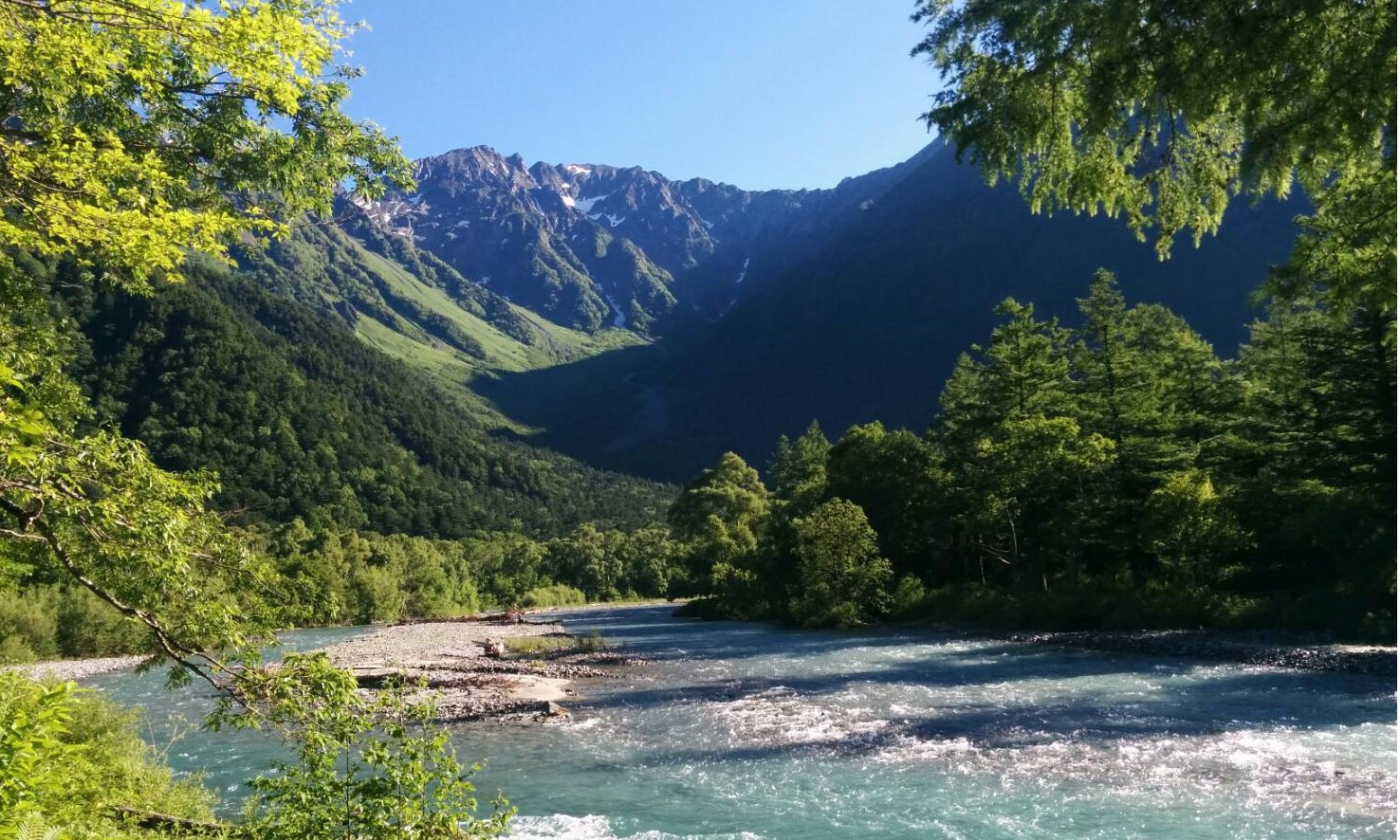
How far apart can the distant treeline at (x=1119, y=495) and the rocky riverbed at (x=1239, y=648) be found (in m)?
1.71

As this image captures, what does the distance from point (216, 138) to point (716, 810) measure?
433 inches

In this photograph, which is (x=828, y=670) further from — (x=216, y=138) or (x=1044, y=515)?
(x=216, y=138)

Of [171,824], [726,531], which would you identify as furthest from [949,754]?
[726,531]

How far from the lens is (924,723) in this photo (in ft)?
59.9

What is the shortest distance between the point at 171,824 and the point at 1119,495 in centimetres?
3880

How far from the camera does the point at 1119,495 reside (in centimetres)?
3894

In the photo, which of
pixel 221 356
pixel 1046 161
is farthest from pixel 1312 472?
pixel 221 356

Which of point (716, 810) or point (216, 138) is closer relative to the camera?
point (216, 138)

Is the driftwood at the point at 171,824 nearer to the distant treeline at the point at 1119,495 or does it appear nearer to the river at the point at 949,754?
the river at the point at 949,754

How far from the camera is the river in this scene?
Answer: 1188cm

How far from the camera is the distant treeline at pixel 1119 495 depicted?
99.8 ft

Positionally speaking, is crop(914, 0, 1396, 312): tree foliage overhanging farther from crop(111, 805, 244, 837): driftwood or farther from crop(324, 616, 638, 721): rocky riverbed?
crop(111, 805, 244, 837): driftwood

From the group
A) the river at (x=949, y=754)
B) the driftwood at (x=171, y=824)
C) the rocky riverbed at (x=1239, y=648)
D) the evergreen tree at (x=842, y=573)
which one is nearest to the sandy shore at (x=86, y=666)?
the river at (x=949, y=754)

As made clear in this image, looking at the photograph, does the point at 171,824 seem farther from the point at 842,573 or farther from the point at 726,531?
the point at 726,531
